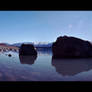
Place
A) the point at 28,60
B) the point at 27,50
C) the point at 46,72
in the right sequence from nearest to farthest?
the point at 46,72 < the point at 28,60 < the point at 27,50

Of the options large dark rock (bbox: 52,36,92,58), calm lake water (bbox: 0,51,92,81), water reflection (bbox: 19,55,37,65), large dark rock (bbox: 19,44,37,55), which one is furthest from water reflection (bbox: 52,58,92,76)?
large dark rock (bbox: 19,44,37,55)

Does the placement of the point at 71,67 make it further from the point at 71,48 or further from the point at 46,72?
the point at 71,48

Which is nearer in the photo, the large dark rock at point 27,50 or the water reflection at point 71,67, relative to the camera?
the water reflection at point 71,67

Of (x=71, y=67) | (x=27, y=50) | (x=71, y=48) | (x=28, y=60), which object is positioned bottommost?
(x=28, y=60)

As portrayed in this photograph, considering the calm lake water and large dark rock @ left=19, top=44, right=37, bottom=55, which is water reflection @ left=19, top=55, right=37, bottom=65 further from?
large dark rock @ left=19, top=44, right=37, bottom=55

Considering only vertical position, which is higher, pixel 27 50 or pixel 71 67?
pixel 27 50

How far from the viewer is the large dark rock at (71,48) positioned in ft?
68.0

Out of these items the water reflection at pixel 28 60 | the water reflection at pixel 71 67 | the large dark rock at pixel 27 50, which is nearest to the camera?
the water reflection at pixel 71 67

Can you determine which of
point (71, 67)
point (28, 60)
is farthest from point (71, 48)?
point (71, 67)

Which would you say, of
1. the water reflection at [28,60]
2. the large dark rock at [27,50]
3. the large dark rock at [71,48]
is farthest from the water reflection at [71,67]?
the large dark rock at [27,50]

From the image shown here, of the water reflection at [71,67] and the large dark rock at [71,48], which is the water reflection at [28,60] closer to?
the water reflection at [71,67]

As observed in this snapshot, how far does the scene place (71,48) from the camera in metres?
20.6
